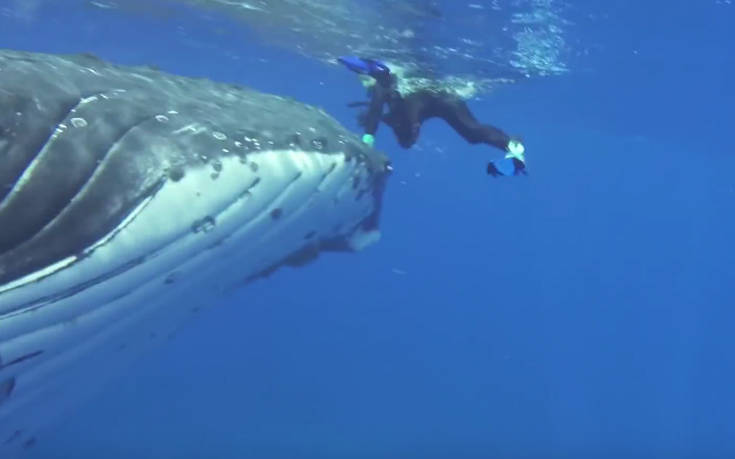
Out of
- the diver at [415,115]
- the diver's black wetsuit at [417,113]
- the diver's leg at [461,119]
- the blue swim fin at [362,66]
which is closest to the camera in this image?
the diver at [415,115]

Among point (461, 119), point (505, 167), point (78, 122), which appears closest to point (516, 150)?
point (505, 167)

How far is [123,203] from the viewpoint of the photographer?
10.3ft

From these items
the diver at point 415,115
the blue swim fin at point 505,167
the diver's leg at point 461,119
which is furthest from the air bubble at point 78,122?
the diver's leg at point 461,119

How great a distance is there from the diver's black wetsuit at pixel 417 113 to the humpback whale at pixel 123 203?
4.69 metres

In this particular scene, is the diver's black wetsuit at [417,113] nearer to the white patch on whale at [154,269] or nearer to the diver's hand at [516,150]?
the diver's hand at [516,150]

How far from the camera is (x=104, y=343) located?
4.21 m

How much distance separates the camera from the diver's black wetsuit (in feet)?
31.8

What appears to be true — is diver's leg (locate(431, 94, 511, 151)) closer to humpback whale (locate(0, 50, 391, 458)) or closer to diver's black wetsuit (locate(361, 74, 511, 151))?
diver's black wetsuit (locate(361, 74, 511, 151))

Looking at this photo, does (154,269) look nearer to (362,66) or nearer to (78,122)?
(78,122)

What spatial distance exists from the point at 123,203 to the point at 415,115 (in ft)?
25.1

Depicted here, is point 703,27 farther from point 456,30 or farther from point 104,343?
point 104,343

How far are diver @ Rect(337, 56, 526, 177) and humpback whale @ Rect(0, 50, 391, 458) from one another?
384 centimetres

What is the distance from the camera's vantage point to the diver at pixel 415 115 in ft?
28.9

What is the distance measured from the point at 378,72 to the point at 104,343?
652 cm
